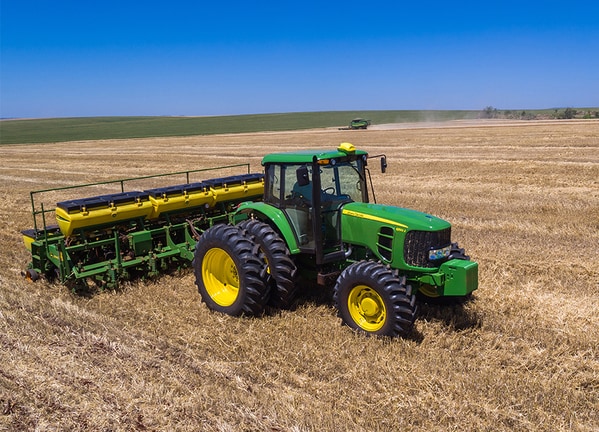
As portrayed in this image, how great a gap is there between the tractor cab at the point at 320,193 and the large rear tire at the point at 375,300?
1.78 feet

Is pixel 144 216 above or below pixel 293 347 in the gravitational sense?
above

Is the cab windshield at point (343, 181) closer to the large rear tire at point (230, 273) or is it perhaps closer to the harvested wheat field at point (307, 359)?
the large rear tire at point (230, 273)

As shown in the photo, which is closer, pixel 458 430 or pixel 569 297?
pixel 458 430

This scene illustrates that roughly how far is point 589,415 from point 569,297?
272cm

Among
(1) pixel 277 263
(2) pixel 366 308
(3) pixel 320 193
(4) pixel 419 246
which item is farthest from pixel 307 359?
(3) pixel 320 193

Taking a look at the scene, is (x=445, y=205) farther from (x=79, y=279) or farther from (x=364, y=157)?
(x=79, y=279)

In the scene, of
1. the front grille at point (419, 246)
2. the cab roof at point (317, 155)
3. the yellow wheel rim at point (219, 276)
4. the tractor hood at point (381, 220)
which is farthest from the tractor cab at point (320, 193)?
the yellow wheel rim at point (219, 276)

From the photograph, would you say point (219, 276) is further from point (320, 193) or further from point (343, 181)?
point (343, 181)

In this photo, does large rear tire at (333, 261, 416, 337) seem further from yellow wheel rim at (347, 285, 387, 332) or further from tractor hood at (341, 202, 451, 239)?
tractor hood at (341, 202, 451, 239)

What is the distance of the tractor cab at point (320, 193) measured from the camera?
5910 mm

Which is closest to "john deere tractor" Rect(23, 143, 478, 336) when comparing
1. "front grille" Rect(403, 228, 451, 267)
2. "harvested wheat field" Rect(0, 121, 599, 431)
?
"front grille" Rect(403, 228, 451, 267)

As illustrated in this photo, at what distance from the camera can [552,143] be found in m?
23.7

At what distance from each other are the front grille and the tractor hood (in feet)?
0.22

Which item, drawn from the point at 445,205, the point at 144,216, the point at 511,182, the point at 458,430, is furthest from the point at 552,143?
the point at 458,430
